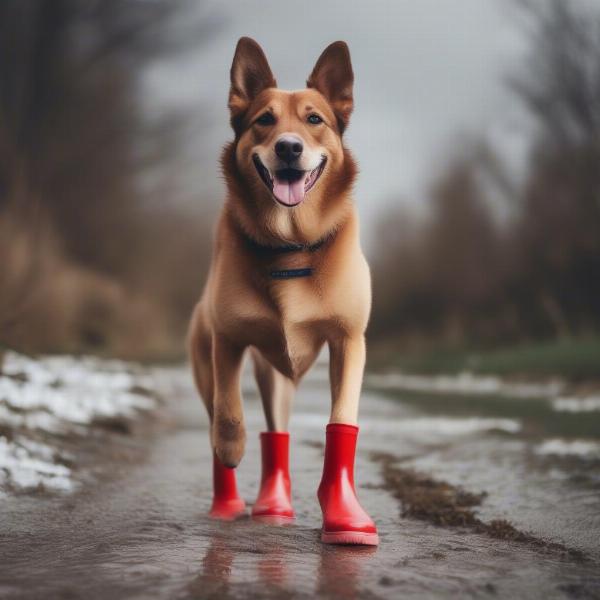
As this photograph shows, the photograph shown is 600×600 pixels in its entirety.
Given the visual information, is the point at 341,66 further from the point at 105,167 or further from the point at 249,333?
the point at 105,167

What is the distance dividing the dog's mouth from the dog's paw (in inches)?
38.6

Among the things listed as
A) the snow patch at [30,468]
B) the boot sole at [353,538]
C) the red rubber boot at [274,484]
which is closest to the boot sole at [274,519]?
the red rubber boot at [274,484]

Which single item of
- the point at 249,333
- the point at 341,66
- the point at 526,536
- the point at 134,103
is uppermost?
the point at 134,103

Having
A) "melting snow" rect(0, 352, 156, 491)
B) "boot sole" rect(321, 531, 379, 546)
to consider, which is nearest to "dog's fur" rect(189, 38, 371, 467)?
"boot sole" rect(321, 531, 379, 546)

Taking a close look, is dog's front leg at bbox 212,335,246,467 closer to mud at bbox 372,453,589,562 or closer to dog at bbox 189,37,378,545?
dog at bbox 189,37,378,545

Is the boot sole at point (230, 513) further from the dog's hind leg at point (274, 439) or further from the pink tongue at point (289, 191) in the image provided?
the pink tongue at point (289, 191)

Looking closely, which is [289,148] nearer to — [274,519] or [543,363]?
[274,519]

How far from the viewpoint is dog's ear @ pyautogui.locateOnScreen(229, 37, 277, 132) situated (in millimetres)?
3656

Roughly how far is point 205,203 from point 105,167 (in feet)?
37.3

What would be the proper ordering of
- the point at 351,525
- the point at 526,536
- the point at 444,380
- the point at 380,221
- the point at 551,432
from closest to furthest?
1. the point at 351,525
2. the point at 526,536
3. the point at 551,432
4. the point at 444,380
5. the point at 380,221

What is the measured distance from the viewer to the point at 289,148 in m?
3.24

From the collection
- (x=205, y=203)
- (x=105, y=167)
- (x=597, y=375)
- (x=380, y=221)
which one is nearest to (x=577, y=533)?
(x=597, y=375)

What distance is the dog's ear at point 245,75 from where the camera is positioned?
3.66 metres

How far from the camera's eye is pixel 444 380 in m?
21.0
